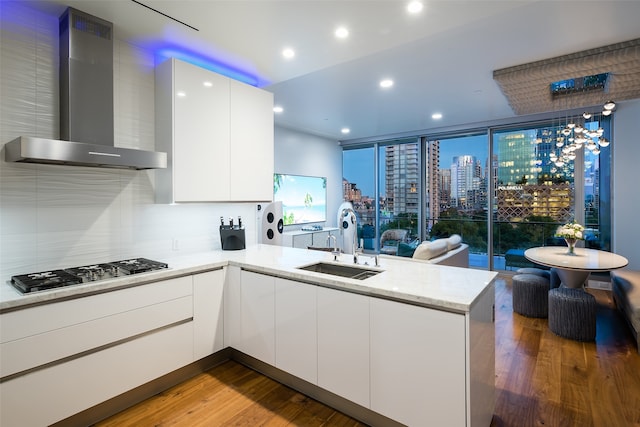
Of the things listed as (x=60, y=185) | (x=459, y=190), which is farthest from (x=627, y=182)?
(x=60, y=185)

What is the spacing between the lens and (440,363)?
4.99 ft

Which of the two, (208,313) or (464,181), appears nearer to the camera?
(208,313)

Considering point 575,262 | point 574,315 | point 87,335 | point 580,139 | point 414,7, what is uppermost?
point 414,7

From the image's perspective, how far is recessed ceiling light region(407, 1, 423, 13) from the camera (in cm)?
201

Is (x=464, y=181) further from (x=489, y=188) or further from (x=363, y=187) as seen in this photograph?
(x=363, y=187)

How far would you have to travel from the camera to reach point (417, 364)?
1596 millimetres

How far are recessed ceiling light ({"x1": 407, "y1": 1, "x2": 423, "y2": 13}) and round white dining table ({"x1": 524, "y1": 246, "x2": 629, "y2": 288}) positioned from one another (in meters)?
2.98

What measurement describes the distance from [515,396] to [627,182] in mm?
4428

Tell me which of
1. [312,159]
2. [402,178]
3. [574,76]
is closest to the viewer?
[574,76]

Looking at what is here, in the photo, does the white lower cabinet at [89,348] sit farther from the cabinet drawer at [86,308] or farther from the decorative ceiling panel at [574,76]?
the decorative ceiling panel at [574,76]

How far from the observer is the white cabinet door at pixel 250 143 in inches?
116

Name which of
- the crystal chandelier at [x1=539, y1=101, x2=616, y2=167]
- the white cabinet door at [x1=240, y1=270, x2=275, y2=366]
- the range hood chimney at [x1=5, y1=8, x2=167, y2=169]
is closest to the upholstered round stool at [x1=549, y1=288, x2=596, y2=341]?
the crystal chandelier at [x1=539, y1=101, x2=616, y2=167]

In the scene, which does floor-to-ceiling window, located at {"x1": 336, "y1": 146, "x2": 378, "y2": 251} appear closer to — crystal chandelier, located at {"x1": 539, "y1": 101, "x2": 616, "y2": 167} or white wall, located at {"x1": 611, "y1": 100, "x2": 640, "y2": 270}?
crystal chandelier, located at {"x1": 539, "y1": 101, "x2": 616, "y2": 167}

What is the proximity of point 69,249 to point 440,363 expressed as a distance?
2.52 metres
